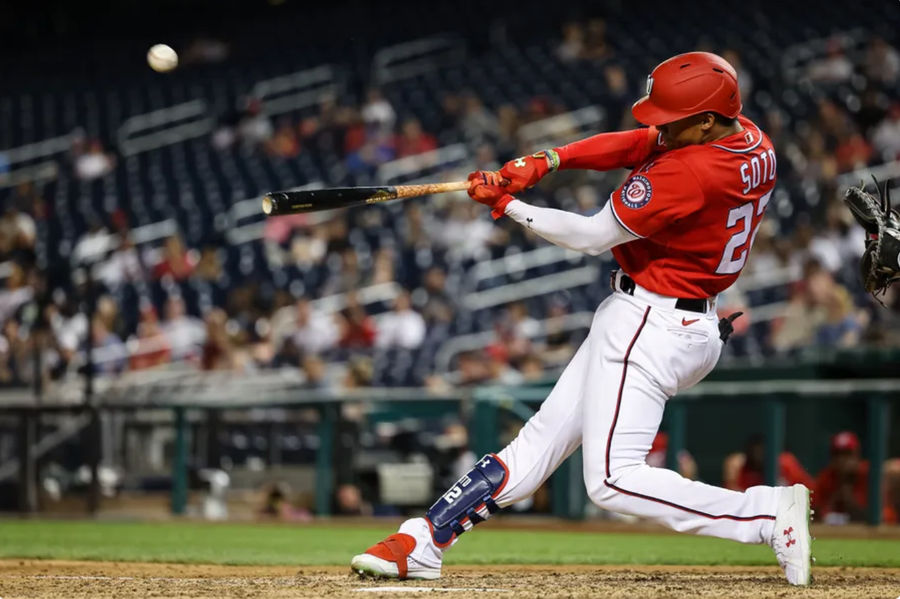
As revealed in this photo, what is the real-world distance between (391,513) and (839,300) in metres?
3.75

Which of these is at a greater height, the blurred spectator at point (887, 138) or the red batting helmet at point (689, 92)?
the blurred spectator at point (887, 138)

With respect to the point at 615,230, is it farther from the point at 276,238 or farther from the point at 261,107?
the point at 261,107

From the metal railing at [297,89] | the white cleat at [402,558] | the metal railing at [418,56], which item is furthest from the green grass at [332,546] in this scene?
the metal railing at [418,56]

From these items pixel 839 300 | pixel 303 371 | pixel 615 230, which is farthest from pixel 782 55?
pixel 615 230

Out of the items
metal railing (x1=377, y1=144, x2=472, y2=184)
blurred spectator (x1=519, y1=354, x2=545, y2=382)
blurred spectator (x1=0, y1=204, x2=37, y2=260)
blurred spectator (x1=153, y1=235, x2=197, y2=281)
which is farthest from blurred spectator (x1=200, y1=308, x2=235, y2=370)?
metal railing (x1=377, y1=144, x2=472, y2=184)

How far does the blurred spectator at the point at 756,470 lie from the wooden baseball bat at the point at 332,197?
477cm

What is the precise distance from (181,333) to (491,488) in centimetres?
855

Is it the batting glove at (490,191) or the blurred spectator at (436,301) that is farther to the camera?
the blurred spectator at (436,301)

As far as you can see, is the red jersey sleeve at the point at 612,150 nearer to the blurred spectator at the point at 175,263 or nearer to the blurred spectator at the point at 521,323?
the blurred spectator at the point at 521,323

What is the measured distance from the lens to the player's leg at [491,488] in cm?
434

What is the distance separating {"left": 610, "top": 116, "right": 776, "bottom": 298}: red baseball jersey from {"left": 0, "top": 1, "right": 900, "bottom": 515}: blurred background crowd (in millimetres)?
4811

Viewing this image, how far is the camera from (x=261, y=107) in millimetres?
17625

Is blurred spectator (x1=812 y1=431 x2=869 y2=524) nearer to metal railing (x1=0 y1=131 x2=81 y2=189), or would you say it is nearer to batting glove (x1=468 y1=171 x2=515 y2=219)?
batting glove (x1=468 y1=171 x2=515 y2=219)

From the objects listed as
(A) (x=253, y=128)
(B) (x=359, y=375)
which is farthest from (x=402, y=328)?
(A) (x=253, y=128)
